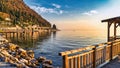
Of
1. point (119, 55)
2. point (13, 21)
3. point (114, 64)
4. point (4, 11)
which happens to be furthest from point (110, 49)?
point (4, 11)

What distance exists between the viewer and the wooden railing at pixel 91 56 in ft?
21.8

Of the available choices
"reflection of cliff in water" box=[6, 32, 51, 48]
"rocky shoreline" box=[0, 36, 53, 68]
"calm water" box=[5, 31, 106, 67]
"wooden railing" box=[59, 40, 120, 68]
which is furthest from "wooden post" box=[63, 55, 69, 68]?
"reflection of cliff in water" box=[6, 32, 51, 48]

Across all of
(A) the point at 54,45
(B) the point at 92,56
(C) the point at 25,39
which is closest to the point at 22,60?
(B) the point at 92,56

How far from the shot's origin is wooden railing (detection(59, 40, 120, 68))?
6651mm

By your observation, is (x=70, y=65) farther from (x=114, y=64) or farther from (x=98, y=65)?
(x=114, y=64)

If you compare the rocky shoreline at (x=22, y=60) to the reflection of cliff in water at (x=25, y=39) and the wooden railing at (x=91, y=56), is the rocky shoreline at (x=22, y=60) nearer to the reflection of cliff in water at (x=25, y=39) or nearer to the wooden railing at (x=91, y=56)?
the wooden railing at (x=91, y=56)

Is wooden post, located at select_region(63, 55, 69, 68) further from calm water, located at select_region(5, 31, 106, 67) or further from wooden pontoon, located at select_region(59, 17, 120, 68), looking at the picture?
calm water, located at select_region(5, 31, 106, 67)

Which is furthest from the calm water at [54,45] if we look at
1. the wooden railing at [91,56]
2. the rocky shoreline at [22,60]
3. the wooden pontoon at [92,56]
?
the wooden railing at [91,56]

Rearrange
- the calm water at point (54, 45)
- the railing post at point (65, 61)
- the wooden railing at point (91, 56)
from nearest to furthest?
the railing post at point (65, 61)
the wooden railing at point (91, 56)
the calm water at point (54, 45)

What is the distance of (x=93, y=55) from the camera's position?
857 cm

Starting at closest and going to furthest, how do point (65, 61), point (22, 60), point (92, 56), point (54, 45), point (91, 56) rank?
point (65, 61), point (91, 56), point (92, 56), point (22, 60), point (54, 45)

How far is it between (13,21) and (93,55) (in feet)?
337

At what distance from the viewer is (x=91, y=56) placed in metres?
8.41

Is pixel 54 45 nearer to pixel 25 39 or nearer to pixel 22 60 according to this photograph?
pixel 25 39
